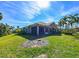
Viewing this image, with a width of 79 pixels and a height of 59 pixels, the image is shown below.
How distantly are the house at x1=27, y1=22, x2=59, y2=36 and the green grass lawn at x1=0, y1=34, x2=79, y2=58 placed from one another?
131 mm

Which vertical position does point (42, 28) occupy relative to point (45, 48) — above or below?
above

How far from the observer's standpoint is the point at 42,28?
450 centimetres

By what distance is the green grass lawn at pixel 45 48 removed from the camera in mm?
4402

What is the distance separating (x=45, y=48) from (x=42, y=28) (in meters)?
0.42

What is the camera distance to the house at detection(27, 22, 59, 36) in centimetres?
448

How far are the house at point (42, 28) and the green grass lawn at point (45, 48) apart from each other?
13cm

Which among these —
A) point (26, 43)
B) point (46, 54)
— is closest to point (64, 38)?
point (46, 54)

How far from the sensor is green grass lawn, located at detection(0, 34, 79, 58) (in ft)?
14.4

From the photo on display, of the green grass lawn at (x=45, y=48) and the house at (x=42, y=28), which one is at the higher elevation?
the house at (x=42, y=28)

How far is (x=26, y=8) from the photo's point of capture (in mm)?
4531

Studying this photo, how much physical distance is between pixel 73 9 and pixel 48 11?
1.71ft

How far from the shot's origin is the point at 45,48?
4461mm

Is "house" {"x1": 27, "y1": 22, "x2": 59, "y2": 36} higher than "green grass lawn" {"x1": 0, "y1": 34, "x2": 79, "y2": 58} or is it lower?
higher

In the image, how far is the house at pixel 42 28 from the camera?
4.48 meters
